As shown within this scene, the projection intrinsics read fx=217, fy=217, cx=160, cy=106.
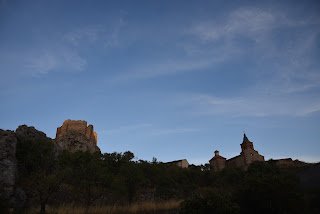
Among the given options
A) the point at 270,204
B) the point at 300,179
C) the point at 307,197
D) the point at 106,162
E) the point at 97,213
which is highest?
the point at 106,162

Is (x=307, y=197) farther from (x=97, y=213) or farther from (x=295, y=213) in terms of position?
(x=97, y=213)

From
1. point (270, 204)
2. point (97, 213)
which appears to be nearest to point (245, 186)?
point (270, 204)

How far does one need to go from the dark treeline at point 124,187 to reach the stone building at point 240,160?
22.7 metres

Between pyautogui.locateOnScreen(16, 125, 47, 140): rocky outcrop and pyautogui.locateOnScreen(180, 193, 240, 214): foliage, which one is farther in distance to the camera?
pyautogui.locateOnScreen(16, 125, 47, 140): rocky outcrop

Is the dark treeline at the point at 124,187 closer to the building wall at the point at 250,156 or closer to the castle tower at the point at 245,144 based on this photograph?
the building wall at the point at 250,156

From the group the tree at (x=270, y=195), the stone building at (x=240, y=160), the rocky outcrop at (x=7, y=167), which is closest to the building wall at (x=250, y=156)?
the stone building at (x=240, y=160)

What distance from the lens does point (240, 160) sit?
6856 cm

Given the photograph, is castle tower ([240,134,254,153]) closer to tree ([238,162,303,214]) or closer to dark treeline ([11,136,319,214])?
dark treeline ([11,136,319,214])

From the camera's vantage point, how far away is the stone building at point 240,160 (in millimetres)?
66812

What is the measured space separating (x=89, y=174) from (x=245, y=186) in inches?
528

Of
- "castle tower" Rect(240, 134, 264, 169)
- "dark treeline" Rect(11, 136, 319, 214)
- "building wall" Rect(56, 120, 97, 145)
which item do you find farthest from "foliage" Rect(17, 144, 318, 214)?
"building wall" Rect(56, 120, 97, 145)

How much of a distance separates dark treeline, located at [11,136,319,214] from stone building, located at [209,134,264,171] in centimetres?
2268

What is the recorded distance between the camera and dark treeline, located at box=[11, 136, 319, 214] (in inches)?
339

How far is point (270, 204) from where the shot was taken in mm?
8648
